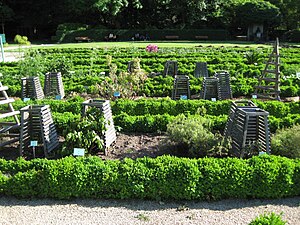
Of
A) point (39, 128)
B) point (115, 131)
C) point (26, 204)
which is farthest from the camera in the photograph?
point (115, 131)

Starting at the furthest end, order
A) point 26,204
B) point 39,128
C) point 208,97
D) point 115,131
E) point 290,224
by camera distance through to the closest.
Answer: point 208,97, point 115,131, point 39,128, point 26,204, point 290,224

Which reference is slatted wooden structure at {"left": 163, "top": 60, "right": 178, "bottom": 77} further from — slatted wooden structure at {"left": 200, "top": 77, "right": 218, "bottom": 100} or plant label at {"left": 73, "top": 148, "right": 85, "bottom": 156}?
plant label at {"left": 73, "top": 148, "right": 85, "bottom": 156}

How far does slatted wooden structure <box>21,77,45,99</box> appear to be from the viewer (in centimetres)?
1030

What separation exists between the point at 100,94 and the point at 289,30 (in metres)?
37.3

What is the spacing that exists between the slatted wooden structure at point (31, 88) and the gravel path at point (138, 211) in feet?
19.0

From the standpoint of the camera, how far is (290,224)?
432 cm

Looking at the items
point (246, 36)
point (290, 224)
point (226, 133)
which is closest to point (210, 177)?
point (290, 224)

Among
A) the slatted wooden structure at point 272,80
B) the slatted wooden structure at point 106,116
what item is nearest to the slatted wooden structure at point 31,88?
the slatted wooden structure at point 106,116

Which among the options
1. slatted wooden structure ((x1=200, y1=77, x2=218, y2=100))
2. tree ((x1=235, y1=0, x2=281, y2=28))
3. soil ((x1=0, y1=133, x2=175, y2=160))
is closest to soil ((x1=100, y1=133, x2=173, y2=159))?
soil ((x1=0, y1=133, x2=175, y2=160))

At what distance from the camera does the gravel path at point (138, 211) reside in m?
4.38

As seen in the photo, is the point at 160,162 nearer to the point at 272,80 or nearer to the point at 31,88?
the point at 272,80

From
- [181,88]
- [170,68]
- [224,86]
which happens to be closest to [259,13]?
[170,68]

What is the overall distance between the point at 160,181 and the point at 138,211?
0.50 metres

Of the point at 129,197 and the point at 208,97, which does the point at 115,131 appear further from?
the point at 208,97
